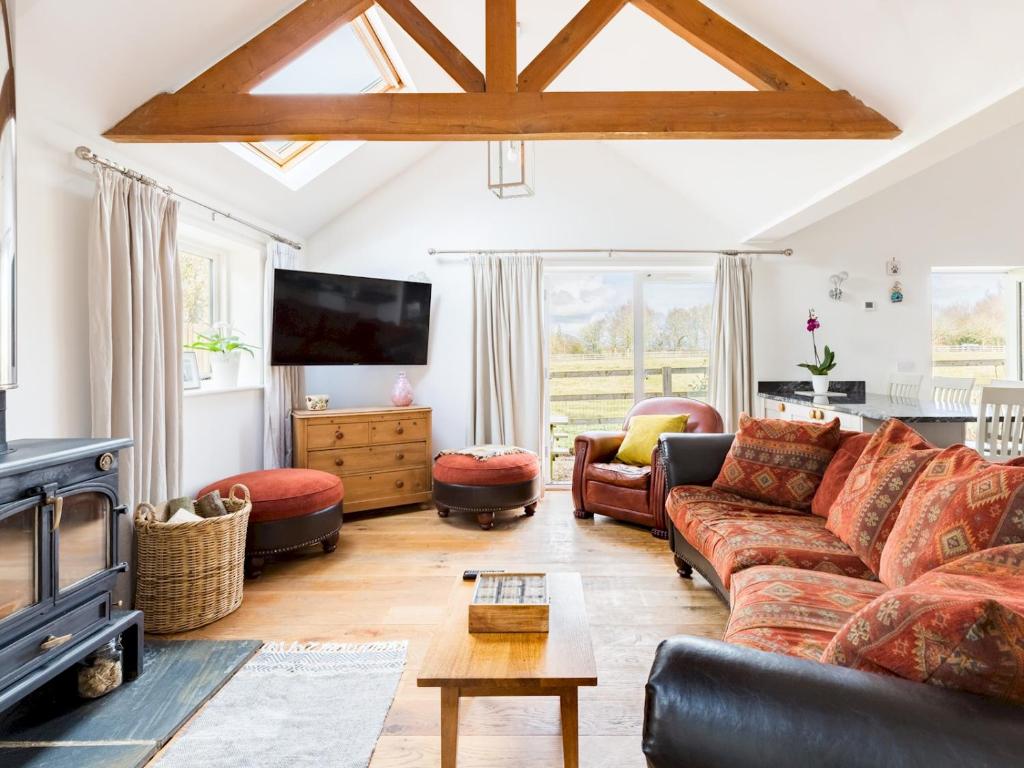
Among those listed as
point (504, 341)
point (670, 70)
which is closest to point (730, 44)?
point (670, 70)

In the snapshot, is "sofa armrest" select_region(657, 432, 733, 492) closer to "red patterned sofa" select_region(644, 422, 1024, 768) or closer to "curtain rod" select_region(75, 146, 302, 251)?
"red patterned sofa" select_region(644, 422, 1024, 768)

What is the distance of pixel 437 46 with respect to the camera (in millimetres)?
2670

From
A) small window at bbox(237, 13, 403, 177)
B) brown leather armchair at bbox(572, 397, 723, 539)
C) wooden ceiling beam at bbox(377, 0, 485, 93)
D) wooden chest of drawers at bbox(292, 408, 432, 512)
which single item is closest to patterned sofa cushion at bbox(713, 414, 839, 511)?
brown leather armchair at bbox(572, 397, 723, 539)

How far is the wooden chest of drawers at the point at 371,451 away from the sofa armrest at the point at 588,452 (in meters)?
1.14

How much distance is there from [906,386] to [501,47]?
3.98 meters

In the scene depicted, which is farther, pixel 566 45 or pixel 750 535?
pixel 566 45

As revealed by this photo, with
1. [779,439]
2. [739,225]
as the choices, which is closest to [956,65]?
[779,439]

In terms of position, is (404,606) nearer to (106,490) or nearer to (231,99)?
(106,490)

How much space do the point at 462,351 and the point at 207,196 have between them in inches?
84.2

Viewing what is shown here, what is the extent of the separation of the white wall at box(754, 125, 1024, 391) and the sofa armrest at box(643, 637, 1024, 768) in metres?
4.33

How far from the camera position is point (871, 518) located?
74.5 inches

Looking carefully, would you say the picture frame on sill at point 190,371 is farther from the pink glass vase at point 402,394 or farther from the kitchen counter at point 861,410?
the kitchen counter at point 861,410

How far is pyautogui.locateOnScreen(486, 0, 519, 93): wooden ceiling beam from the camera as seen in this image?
8.45 feet

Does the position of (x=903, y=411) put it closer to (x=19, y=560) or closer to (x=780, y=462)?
(x=780, y=462)
